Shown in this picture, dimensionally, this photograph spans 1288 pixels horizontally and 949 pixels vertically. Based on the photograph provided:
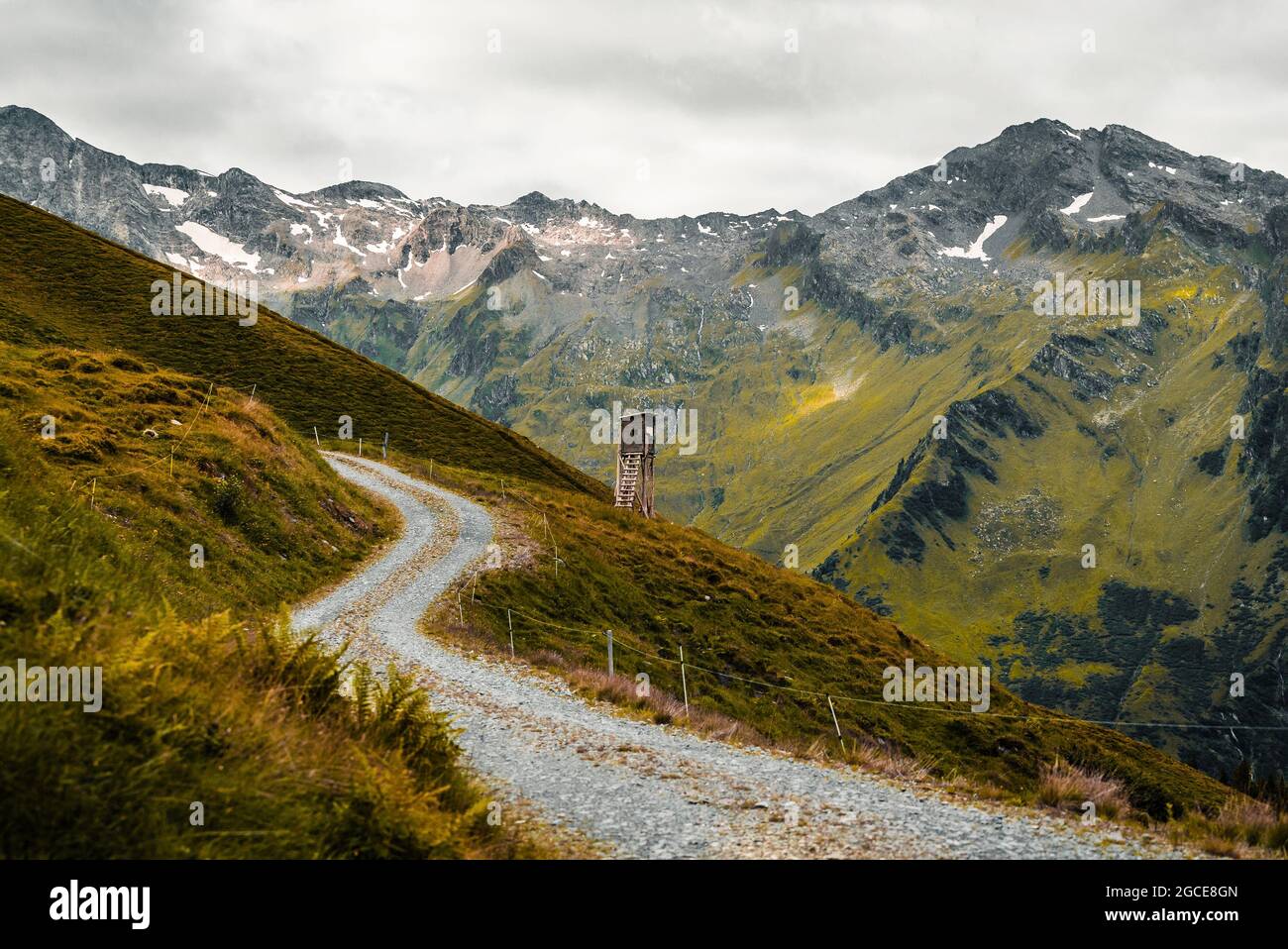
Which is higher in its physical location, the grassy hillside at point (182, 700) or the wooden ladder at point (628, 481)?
the wooden ladder at point (628, 481)

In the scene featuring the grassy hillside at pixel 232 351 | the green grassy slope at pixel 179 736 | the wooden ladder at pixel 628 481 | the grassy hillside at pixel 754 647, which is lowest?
the grassy hillside at pixel 754 647

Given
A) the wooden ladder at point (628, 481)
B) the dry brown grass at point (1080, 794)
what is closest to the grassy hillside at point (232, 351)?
the wooden ladder at point (628, 481)

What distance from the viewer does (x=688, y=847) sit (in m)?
11.2

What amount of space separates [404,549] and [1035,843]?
31.2 metres

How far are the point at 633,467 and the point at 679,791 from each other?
56.5m

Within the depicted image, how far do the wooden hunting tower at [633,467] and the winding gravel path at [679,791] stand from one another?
45.2 metres

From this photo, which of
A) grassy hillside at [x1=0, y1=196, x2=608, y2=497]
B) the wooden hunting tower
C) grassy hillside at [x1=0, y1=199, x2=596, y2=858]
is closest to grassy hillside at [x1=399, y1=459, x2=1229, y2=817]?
grassy hillside at [x1=0, y1=199, x2=596, y2=858]

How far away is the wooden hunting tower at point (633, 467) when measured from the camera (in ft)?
227

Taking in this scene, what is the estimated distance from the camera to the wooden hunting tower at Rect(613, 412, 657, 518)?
69250 mm

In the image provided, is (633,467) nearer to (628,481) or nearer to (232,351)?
(628,481)

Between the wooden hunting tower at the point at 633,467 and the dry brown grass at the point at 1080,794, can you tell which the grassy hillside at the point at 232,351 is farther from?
the dry brown grass at the point at 1080,794

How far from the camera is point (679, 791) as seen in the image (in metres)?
13.9

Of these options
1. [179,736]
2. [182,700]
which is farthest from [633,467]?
[179,736]
